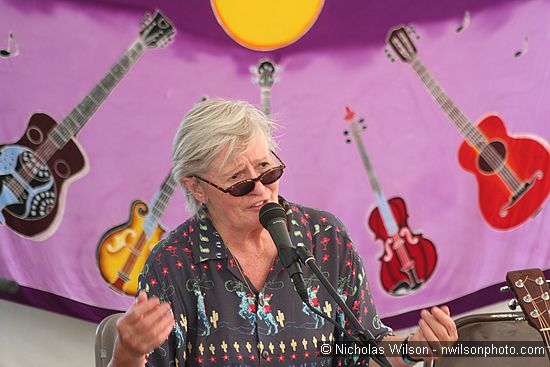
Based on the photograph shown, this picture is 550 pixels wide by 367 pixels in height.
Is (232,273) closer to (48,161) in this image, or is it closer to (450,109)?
(48,161)

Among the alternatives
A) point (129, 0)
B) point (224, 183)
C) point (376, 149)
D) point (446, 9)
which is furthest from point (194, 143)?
point (446, 9)

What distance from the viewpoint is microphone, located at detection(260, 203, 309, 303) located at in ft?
4.93

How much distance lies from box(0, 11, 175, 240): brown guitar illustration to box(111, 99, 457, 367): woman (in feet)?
3.18

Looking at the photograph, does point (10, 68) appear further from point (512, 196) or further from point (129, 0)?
point (512, 196)

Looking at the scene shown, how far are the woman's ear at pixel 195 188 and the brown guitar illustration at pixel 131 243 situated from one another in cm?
89

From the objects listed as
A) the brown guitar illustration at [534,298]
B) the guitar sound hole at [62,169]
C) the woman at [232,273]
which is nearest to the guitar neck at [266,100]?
the guitar sound hole at [62,169]

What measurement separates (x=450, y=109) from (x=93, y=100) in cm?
139

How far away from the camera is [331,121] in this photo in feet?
9.96

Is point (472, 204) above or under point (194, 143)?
above

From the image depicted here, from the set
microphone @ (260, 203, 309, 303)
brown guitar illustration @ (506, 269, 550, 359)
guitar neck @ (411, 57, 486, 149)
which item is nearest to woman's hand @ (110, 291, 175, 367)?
microphone @ (260, 203, 309, 303)

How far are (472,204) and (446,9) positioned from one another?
2.57 ft

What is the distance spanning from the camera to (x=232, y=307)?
6.27ft

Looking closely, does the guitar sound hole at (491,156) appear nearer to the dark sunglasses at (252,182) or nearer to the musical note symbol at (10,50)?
the dark sunglasses at (252,182)

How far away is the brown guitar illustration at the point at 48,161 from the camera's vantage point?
2791mm
